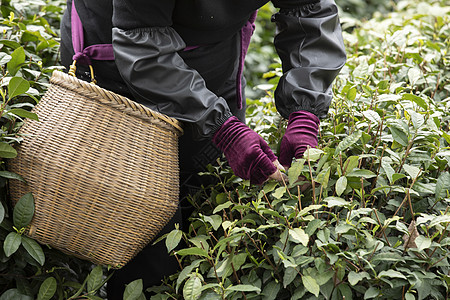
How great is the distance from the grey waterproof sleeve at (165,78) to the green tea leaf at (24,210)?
508 millimetres

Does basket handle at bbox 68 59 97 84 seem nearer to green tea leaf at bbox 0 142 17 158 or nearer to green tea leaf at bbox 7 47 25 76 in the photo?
green tea leaf at bbox 7 47 25 76

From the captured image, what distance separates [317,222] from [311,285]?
0.63ft

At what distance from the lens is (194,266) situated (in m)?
1.77

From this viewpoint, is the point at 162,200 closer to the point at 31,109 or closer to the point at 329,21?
the point at 31,109

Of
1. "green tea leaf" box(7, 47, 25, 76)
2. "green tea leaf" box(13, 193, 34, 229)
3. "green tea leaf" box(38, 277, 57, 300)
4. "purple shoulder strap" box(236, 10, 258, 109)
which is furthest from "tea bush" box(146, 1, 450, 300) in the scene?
"green tea leaf" box(7, 47, 25, 76)

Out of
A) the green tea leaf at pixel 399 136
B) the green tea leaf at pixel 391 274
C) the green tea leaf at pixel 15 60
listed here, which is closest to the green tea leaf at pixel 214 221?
the green tea leaf at pixel 391 274

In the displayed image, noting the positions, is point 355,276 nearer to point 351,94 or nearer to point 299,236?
point 299,236

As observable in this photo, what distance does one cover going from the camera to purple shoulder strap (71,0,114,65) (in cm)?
204

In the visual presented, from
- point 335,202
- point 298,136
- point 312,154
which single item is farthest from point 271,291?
point 298,136

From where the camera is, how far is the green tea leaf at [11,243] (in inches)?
71.9

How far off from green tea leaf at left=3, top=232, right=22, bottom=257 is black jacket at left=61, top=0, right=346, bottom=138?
0.62 m

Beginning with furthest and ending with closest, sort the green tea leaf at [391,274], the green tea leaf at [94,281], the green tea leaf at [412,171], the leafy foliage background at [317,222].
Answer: the green tea leaf at [94,281], the green tea leaf at [412,171], the leafy foliage background at [317,222], the green tea leaf at [391,274]

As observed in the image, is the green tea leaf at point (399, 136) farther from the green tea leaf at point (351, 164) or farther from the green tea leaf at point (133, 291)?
the green tea leaf at point (133, 291)

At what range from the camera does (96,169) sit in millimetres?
1820
